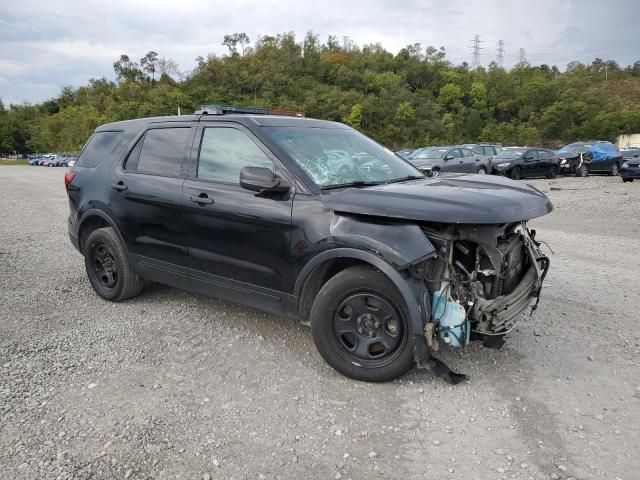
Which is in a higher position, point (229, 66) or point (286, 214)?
point (229, 66)

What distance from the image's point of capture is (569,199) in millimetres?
14250

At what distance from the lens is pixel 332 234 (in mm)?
3285

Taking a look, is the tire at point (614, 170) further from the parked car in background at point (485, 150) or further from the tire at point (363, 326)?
the tire at point (363, 326)

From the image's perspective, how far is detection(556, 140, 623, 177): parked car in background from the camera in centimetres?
2245

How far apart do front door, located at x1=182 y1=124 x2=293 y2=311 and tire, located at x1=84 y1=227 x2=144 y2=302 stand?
1.01m

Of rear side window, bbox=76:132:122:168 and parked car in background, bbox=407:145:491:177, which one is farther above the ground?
rear side window, bbox=76:132:122:168

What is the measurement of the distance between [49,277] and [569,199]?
534 inches

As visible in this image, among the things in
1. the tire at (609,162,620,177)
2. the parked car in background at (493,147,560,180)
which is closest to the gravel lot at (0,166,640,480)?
the parked car in background at (493,147,560,180)

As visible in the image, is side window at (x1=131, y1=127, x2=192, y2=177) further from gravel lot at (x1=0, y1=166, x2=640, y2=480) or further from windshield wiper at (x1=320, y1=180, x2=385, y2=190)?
windshield wiper at (x1=320, y1=180, x2=385, y2=190)

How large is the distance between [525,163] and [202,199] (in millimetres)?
19763

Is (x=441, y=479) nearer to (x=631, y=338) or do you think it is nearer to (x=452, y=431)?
(x=452, y=431)

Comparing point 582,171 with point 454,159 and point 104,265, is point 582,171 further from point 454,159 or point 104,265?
point 104,265

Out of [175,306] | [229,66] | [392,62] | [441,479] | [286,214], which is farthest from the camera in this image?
[392,62]

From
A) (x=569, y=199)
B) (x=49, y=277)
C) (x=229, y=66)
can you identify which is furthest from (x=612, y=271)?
(x=229, y=66)
